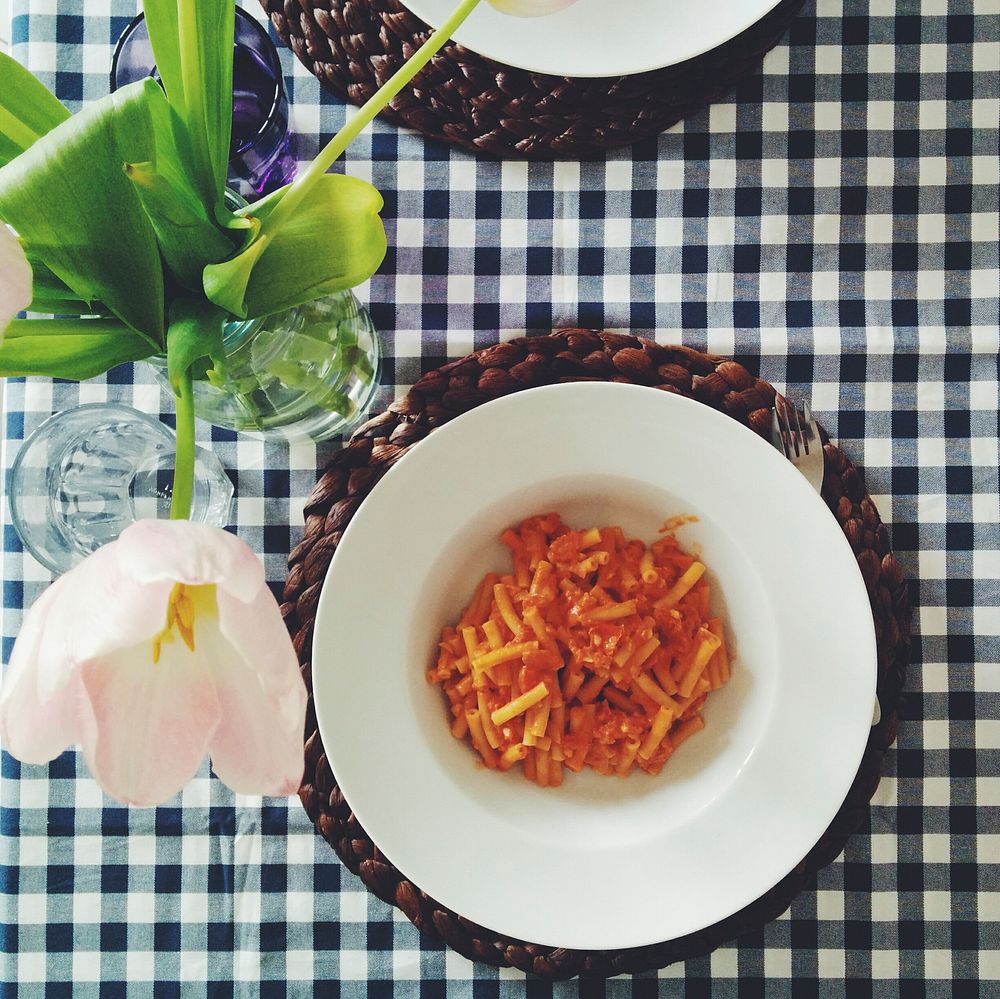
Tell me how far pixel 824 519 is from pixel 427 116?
487mm

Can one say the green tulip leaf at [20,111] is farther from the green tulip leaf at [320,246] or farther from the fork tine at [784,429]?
the fork tine at [784,429]

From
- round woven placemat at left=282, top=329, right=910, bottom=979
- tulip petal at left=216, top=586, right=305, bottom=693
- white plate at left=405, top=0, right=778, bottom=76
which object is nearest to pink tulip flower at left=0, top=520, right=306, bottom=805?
tulip petal at left=216, top=586, right=305, bottom=693

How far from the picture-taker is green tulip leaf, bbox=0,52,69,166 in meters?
0.52

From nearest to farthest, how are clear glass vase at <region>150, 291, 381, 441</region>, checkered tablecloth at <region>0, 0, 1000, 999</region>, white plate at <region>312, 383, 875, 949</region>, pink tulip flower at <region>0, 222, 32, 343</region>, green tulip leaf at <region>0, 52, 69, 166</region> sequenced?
pink tulip flower at <region>0, 222, 32, 343</region> → green tulip leaf at <region>0, 52, 69, 166</region> → clear glass vase at <region>150, 291, 381, 441</region> → white plate at <region>312, 383, 875, 949</region> → checkered tablecloth at <region>0, 0, 1000, 999</region>

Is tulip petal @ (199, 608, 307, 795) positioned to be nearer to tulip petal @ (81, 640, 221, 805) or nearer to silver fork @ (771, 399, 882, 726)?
tulip petal @ (81, 640, 221, 805)

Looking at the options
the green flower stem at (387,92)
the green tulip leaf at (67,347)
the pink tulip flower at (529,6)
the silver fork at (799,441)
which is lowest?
the silver fork at (799,441)

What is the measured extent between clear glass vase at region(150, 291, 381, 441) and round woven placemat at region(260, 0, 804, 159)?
0.64 ft

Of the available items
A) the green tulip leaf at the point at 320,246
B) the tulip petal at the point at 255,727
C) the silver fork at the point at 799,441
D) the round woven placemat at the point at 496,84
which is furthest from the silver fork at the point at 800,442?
the tulip petal at the point at 255,727

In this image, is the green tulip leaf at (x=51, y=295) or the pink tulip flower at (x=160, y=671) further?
the green tulip leaf at (x=51, y=295)

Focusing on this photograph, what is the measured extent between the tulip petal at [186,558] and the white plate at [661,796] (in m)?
0.37

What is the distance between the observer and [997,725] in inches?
36.5

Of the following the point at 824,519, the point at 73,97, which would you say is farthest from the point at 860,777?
the point at 73,97

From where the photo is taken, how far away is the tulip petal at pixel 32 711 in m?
0.47

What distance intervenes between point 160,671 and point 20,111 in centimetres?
30
